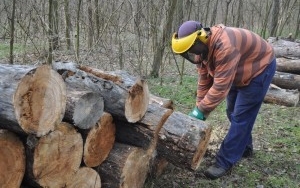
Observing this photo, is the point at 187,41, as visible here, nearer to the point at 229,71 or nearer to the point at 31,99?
the point at 229,71

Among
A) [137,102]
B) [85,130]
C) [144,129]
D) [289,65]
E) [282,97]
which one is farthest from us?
[289,65]

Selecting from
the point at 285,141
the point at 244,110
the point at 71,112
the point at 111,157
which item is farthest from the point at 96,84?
the point at 285,141

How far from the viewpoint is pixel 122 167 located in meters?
3.36

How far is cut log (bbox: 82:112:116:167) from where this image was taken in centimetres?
320

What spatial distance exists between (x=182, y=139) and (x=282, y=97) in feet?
13.8

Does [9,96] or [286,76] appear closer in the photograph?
[9,96]

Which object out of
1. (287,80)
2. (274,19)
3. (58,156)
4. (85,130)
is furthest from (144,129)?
(274,19)

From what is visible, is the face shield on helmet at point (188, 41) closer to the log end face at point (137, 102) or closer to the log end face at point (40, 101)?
the log end face at point (137, 102)

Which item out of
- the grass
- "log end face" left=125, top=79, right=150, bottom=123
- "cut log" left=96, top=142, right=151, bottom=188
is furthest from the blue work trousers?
"log end face" left=125, top=79, right=150, bottom=123

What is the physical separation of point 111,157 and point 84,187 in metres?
0.37

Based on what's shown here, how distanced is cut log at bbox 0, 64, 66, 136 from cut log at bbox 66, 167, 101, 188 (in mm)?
687

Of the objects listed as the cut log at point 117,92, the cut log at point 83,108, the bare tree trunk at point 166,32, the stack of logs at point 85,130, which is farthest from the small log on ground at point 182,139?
the bare tree trunk at point 166,32

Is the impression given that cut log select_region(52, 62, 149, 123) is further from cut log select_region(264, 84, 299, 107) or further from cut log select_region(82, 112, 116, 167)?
cut log select_region(264, 84, 299, 107)

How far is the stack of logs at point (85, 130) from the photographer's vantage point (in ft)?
8.49
